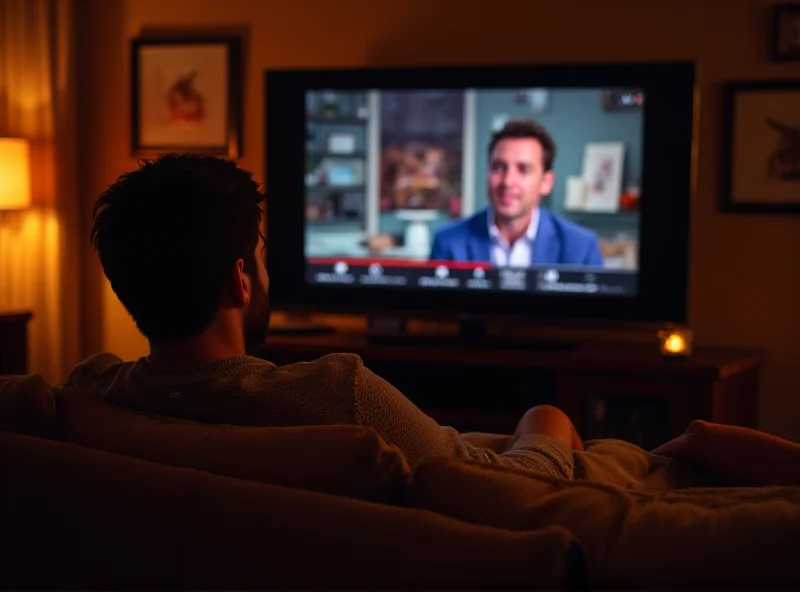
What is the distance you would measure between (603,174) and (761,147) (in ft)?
1.93

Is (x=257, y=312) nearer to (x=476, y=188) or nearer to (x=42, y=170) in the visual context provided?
(x=476, y=188)

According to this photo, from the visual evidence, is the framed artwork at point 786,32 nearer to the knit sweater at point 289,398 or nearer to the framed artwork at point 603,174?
the framed artwork at point 603,174

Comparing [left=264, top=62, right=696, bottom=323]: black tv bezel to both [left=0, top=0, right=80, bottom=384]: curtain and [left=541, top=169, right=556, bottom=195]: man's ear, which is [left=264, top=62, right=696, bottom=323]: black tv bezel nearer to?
[left=541, top=169, right=556, bottom=195]: man's ear

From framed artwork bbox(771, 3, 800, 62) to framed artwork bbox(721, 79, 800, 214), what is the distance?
4.0 inches

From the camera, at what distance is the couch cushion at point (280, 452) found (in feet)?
4.37

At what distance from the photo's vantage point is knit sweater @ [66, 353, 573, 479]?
167 centimetres

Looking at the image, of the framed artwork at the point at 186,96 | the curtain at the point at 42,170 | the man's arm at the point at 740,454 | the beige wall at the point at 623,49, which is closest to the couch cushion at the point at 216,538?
the man's arm at the point at 740,454

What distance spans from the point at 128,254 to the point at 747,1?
→ 2968 mm

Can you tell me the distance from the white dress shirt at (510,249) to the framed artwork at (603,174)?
0.27m

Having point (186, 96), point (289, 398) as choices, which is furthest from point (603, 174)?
point (289, 398)

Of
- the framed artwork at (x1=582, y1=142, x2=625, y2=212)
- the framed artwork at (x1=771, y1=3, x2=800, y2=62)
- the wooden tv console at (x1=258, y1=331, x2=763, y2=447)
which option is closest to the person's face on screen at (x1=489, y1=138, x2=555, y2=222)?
the framed artwork at (x1=582, y1=142, x2=625, y2=212)

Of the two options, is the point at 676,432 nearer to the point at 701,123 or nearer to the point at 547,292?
the point at 547,292

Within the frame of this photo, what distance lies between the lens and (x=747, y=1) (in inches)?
157

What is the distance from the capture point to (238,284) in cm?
186
